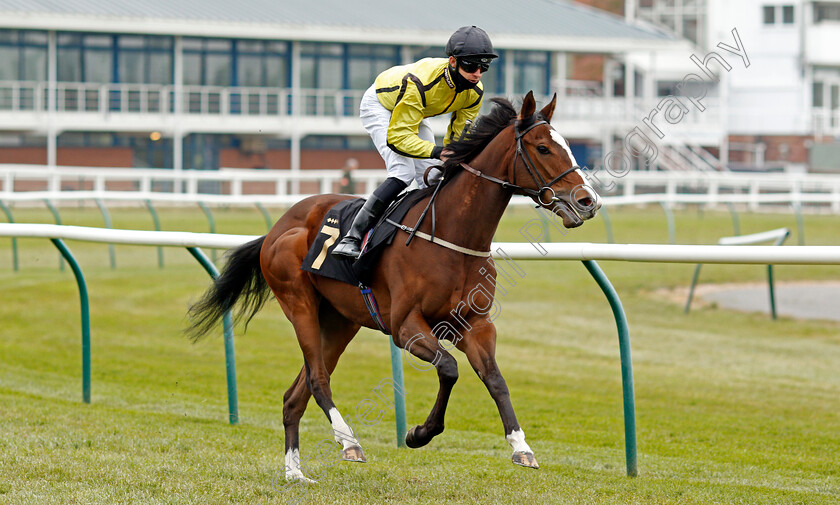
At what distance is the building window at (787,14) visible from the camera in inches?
1508

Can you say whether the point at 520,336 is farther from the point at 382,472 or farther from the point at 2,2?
the point at 2,2

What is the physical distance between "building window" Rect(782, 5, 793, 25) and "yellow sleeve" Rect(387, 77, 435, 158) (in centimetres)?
3704

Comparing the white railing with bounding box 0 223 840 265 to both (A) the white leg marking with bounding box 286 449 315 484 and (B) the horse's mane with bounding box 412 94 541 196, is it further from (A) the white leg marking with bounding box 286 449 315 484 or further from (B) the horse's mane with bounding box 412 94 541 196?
(A) the white leg marking with bounding box 286 449 315 484

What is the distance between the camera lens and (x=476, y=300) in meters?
4.17

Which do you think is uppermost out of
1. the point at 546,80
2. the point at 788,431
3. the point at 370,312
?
the point at 546,80

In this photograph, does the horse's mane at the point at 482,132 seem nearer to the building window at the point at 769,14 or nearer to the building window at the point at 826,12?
the building window at the point at 769,14

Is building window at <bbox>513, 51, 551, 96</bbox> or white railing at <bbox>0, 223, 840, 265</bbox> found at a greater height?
building window at <bbox>513, 51, 551, 96</bbox>

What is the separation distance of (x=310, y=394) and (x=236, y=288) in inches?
31.1

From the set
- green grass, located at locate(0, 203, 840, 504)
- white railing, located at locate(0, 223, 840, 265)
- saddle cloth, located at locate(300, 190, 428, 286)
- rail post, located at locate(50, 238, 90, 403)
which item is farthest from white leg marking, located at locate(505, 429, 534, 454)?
rail post, located at locate(50, 238, 90, 403)

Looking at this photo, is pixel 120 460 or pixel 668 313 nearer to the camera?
pixel 120 460

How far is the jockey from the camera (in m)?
4.32

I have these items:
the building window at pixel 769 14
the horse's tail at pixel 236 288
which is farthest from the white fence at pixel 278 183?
the building window at pixel 769 14

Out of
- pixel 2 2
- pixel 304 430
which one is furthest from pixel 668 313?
pixel 2 2

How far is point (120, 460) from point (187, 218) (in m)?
14.1
